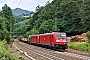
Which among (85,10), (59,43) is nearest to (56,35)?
(59,43)

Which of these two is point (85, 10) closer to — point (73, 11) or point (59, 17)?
point (73, 11)

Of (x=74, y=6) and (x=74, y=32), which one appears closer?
(x=74, y=32)

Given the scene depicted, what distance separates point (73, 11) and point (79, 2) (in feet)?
20.4

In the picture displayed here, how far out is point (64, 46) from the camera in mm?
40656

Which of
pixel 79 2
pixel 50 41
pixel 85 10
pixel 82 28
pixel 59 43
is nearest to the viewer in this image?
pixel 59 43

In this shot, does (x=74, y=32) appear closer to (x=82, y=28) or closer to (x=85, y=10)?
(x=82, y=28)

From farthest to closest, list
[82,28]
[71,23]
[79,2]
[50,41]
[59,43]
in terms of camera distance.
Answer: [79,2] → [71,23] → [82,28] → [50,41] → [59,43]

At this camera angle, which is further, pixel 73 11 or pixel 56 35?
pixel 73 11

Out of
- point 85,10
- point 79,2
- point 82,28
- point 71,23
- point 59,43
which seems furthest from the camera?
point 79,2

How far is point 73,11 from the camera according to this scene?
272ft

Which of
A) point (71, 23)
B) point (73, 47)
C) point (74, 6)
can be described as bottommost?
point (73, 47)

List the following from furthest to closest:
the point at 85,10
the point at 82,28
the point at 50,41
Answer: the point at 82,28, the point at 85,10, the point at 50,41

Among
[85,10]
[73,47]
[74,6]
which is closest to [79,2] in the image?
[74,6]

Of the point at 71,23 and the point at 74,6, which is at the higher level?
the point at 74,6
